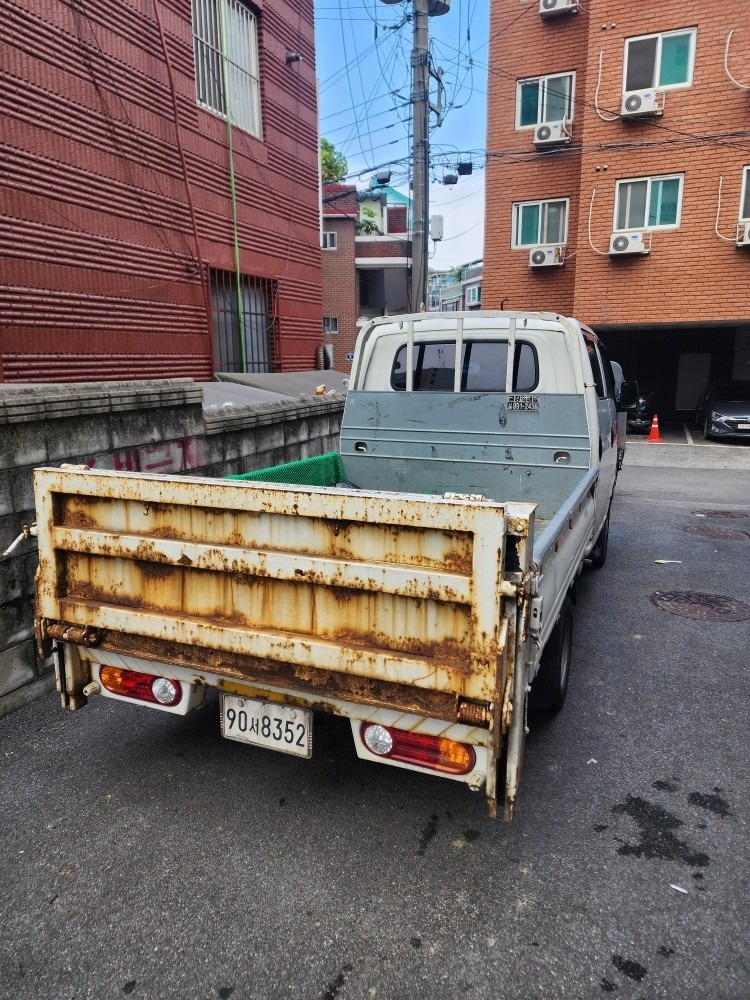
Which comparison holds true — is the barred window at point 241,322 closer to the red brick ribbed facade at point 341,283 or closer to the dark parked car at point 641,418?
the dark parked car at point 641,418

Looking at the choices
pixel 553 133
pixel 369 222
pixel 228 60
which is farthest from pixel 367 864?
pixel 369 222

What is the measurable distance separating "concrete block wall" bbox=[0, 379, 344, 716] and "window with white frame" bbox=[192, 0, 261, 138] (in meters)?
6.21

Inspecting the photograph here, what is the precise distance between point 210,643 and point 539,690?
1.96 metres

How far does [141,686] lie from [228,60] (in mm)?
10393

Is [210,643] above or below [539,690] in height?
above

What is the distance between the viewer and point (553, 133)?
17.0 m

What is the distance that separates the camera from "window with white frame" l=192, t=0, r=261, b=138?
Result: 942cm

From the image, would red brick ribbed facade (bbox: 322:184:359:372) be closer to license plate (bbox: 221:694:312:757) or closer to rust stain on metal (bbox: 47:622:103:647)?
rust stain on metal (bbox: 47:622:103:647)

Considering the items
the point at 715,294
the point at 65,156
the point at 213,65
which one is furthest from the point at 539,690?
the point at 715,294

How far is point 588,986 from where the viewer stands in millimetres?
2174

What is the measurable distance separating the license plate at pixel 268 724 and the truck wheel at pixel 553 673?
4.64ft

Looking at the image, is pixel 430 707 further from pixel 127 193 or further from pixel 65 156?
pixel 127 193

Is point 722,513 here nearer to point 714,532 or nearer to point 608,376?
point 714,532

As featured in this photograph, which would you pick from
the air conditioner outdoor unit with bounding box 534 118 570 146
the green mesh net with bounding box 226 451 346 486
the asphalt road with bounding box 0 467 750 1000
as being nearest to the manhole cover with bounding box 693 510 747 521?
the asphalt road with bounding box 0 467 750 1000
